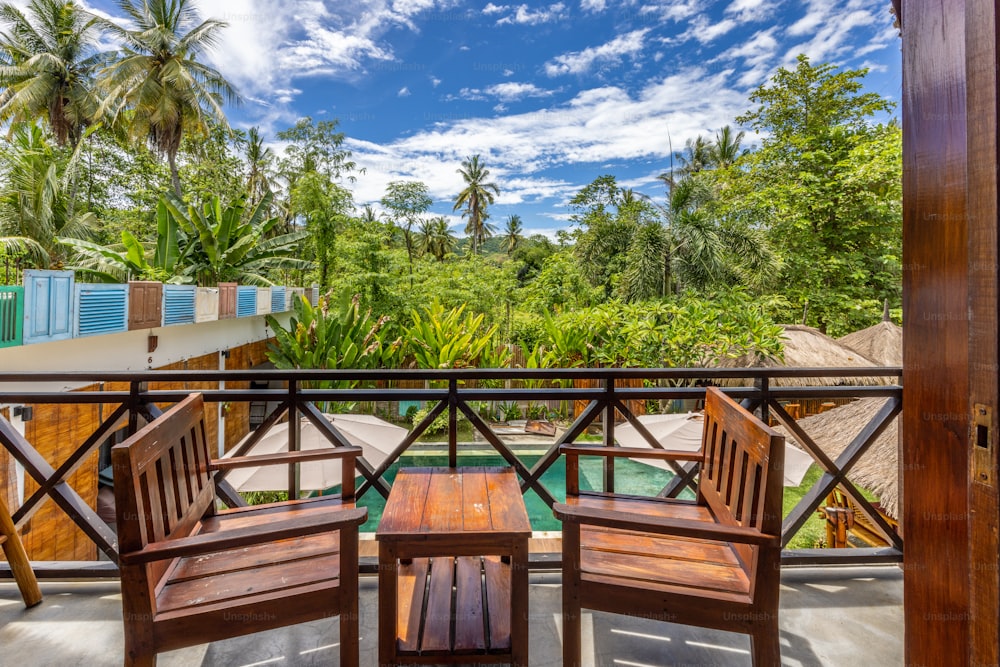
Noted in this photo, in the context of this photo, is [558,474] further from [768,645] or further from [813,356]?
[768,645]

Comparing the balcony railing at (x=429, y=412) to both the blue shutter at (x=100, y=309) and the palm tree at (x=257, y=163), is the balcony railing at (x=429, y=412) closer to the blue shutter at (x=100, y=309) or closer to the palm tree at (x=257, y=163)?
the blue shutter at (x=100, y=309)

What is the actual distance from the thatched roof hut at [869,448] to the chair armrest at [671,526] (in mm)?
1806

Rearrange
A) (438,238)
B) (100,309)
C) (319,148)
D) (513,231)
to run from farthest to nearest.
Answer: (513,231) → (438,238) → (319,148) → (100,309)

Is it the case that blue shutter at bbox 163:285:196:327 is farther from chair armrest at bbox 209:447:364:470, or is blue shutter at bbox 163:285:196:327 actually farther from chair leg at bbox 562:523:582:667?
chair leg at bbox 562:523:582:667

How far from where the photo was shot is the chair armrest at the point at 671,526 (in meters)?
1.31

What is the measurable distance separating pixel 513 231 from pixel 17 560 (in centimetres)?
3676

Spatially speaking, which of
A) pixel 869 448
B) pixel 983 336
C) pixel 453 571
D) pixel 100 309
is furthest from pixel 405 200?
pixel 983 336

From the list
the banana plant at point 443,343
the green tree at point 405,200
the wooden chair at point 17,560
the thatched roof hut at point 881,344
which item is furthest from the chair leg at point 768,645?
the green tree at point 405,200

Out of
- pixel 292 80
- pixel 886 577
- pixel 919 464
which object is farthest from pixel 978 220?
pixel 292 80

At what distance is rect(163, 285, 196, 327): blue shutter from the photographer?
280 inches

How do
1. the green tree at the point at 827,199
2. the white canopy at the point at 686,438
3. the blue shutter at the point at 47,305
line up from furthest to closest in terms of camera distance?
the green tree at the point at 827,199, the white canopy at the point at 686,438, the blue shutter at the point at 47,305

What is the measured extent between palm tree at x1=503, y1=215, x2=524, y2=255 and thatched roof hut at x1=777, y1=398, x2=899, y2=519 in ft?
109

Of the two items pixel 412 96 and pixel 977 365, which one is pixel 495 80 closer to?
pixel 412 96

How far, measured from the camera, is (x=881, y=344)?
814 centimetres
